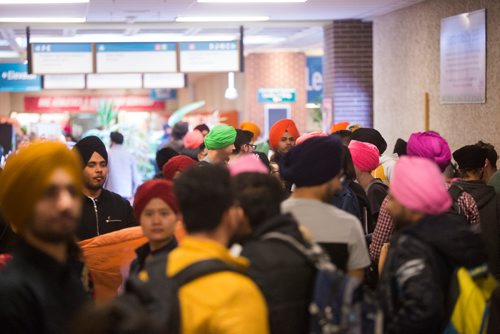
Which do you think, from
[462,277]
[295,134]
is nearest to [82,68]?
[295,134]

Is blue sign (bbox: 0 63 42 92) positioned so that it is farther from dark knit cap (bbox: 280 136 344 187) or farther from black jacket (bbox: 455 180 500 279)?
dark knit cap (bbox: 280 136 344 187)

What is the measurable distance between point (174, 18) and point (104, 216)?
898cm

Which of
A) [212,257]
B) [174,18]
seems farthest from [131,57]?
[212,257]

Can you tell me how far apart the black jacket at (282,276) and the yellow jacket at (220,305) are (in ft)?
1.08

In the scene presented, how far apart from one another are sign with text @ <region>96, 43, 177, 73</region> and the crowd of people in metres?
9.50

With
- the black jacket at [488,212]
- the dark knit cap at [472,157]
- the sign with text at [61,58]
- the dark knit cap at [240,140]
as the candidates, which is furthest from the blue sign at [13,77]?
the black jacket at [488,212]

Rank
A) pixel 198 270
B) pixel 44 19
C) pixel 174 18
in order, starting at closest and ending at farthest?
pixel 198 270 → pixel 44 19 → pixel 174 18

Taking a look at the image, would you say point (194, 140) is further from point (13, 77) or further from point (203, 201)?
point (13, 77)

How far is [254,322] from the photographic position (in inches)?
109

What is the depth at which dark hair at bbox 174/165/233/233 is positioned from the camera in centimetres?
295

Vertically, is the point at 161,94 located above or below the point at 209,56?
below

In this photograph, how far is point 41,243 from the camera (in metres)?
2.67

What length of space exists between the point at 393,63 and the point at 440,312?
10.3 m

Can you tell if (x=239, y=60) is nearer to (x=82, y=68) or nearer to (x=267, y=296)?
→ (x=82, y=68)
